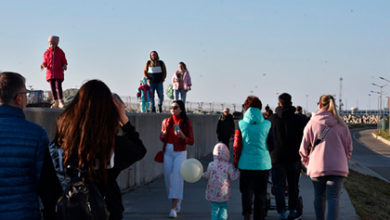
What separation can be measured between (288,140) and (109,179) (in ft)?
15.9

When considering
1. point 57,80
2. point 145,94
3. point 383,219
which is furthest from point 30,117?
point 145,94

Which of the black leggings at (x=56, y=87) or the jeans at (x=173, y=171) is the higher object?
the black leggings at (x=56, y=87)

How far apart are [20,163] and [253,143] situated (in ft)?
14.2

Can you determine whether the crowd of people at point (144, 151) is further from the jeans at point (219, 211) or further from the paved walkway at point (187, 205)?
the paved walkway at point (187, 205)

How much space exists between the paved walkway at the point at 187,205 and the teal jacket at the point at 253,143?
64.0 inches

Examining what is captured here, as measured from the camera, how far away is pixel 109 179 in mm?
3871

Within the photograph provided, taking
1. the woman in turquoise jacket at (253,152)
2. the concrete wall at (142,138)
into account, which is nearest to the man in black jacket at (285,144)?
the woman in turquoise jacket at (253,152)

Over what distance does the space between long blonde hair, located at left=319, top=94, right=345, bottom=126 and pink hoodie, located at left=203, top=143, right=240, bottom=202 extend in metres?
1.23

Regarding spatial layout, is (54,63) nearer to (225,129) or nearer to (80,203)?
(225,129)

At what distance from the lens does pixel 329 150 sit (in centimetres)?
697

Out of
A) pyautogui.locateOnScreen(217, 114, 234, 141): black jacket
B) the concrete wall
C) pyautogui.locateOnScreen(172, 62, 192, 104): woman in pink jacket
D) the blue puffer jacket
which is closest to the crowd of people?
the blue puffer jacket

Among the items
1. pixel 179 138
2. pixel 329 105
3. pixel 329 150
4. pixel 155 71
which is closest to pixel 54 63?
pixel 155 71

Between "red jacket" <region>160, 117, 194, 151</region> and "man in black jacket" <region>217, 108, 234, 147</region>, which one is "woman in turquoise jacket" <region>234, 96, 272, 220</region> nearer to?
"red jacket" <region>160, 117, 194, 151</region>

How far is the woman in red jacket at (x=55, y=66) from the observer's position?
37.6 feet
